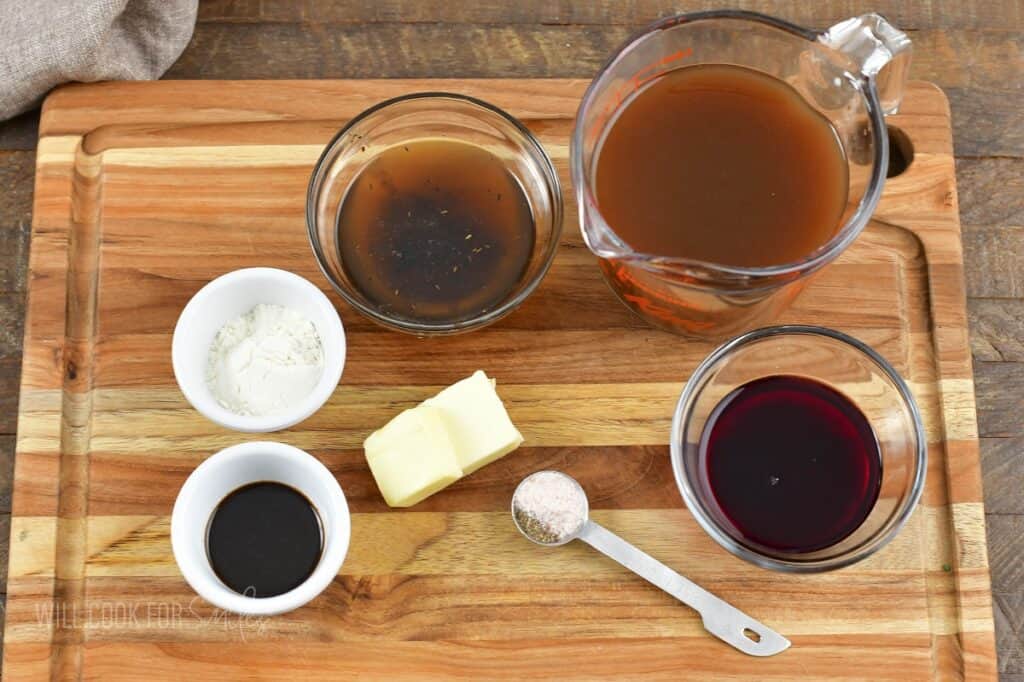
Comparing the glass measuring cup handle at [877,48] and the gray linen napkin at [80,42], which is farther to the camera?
the gray linen napkin at [80,42]

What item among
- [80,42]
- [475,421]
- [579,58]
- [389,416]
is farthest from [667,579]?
[80,42]

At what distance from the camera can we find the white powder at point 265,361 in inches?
59.6

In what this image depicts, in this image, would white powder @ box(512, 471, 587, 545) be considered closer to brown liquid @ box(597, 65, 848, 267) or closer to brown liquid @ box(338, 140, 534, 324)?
brown liquid @ box(338, 140, 534, 324)

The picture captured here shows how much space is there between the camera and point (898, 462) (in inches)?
59.3

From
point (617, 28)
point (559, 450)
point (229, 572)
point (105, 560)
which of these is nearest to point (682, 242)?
point (559, 450)

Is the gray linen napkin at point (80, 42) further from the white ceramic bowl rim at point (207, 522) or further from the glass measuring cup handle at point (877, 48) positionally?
→ the glass measuring cup handle at point (877, 48)

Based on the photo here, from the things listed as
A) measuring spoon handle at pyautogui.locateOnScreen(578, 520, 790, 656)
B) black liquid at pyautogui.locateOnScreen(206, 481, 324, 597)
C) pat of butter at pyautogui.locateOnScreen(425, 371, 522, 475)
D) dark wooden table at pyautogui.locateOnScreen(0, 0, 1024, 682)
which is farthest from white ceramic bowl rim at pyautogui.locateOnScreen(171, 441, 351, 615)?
dark wooden table at pyautogui.locateOnScreen(0, 0, 1024, 682)

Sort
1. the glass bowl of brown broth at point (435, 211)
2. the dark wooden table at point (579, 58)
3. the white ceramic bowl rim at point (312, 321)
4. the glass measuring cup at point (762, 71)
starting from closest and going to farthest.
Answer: the glass measuring cup at point (762, 71) → the white ceramic bowl rim at point (312, 321) → the glass bowl of brown broth at point (435, 211) → the dark wooden table at point (579, 58)

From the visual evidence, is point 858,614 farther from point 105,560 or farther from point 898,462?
point 105,560

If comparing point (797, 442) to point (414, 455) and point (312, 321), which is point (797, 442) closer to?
point (414, 455)

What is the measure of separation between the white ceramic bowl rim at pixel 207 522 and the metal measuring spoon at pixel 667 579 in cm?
27

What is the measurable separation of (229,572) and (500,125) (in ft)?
2.61

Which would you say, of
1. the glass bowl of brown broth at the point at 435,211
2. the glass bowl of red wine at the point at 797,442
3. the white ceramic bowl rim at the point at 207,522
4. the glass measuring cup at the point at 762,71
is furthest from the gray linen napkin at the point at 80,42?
the glass bowl of red wine at the point at 797,442

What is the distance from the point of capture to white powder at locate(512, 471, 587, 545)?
151 cm
